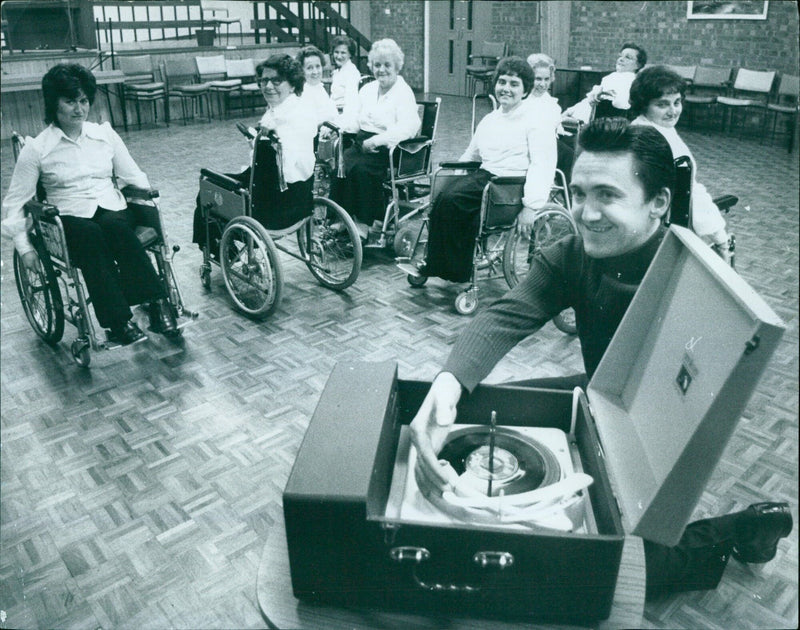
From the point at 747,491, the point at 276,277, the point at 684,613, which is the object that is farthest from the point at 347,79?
the point at 684,613

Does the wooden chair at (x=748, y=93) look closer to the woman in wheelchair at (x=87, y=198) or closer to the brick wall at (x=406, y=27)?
the brick wall at (x=406, y=27)

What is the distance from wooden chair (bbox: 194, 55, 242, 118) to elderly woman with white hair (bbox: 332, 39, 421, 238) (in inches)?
232

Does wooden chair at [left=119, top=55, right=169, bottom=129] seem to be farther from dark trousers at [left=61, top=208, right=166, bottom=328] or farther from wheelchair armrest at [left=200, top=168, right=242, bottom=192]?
dark trousers at [left=61, top=208, right=166, bottom=328]

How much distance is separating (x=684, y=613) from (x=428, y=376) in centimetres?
153

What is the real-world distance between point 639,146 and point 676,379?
2.00 feet

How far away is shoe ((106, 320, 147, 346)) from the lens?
3.20 meters

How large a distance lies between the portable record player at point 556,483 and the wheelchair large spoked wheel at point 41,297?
8.59ft

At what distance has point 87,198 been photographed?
10.4ft

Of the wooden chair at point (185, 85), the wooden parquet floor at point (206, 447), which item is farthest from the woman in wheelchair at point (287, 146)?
the wooden chair at point (185, 85)

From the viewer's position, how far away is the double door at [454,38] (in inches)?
469

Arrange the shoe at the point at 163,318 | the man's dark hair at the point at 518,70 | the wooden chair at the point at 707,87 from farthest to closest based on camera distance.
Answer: the wooden chair at the point at 707,87
the man's dark hair at the point at 518,70
the shoe at the point at 163,318

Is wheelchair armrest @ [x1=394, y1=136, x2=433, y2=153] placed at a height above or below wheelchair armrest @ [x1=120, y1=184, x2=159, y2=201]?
above

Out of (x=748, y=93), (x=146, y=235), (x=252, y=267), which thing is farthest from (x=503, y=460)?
(x=748, y=93)

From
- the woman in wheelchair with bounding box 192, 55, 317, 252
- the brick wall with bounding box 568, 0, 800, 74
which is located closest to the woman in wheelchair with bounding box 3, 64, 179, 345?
the woman in wheelchair with bounding box 192, 55, 317, 252
